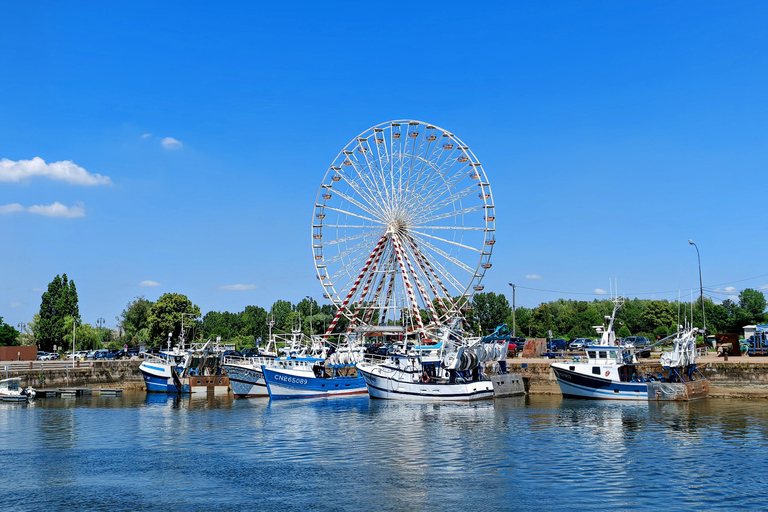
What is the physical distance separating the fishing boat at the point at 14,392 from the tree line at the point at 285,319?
2534 cm

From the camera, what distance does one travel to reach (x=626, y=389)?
5750 cm

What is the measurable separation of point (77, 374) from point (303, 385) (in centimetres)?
2991

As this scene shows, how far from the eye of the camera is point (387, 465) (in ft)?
108

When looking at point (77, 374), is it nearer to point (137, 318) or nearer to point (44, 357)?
point (44, 357)

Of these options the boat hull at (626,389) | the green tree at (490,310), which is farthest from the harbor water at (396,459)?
the green tree at (490,310)

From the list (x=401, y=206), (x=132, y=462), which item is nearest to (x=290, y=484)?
(x=132, y=462)

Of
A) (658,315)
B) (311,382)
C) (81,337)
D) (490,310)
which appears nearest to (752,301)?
(658,315)

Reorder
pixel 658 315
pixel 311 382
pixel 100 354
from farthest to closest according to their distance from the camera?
pixel 658 315, pixel 100 354, pixel 311 382

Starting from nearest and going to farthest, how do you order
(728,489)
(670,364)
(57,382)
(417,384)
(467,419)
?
(728,489) → (467,419) → (670,364) → (417,384) → (57,382)

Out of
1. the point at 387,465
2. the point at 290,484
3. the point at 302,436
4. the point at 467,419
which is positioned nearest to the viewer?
the point at 290,484

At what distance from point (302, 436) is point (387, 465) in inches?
415

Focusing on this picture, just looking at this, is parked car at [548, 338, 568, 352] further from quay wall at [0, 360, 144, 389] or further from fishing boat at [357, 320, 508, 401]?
quay wall at [0, 360, 144, 389]

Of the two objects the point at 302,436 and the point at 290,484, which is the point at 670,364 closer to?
the point at 302,436

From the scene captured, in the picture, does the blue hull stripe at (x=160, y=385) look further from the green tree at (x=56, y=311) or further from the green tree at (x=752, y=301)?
the green tree at (x=752, y=301)
